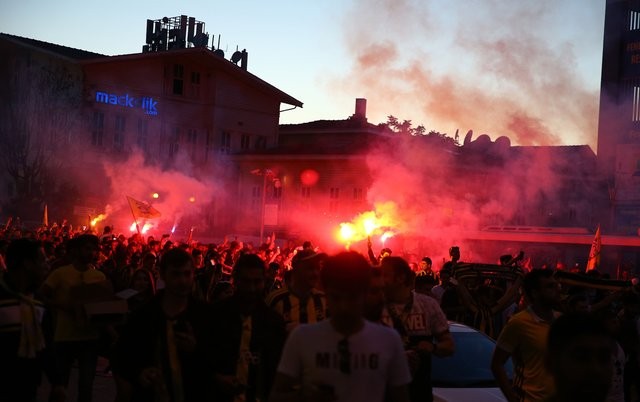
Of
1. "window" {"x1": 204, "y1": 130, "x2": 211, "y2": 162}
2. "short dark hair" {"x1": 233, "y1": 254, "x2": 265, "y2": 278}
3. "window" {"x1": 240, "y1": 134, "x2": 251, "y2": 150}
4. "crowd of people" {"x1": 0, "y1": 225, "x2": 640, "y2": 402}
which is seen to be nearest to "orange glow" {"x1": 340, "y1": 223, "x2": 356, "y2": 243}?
"crowd of people" {"x1": 0, "y1": 225, "x2": 640, "y2": 402}

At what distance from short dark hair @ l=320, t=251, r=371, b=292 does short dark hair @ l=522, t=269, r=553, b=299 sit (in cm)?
279

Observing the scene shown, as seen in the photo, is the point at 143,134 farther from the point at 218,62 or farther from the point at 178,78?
the point at 218,62

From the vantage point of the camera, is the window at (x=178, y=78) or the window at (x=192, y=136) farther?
the window at (x=192, y=136)

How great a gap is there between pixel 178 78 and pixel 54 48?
6307mm

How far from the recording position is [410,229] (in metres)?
32.1

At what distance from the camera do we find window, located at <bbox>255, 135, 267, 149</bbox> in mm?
52459

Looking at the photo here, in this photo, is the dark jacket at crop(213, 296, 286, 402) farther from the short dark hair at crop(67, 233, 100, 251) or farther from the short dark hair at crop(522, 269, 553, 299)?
the short dark hair at crop(67, 233, 100, 251)

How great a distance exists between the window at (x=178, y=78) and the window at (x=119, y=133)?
3.74 m

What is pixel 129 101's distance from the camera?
47250 mm

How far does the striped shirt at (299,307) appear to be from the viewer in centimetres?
671

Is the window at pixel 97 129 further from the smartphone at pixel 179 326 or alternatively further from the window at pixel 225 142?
the smartphone at pixel 179 326

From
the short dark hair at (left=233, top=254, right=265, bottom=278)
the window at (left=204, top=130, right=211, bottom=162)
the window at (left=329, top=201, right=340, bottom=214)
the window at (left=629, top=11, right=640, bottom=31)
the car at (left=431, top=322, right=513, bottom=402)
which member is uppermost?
the window at (left=629, top=11, right=640, bottom=31)

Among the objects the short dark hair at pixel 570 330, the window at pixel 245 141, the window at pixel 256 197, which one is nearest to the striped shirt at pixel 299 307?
the short dark hair at pixel 570 330

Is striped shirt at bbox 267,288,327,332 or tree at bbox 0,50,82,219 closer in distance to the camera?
striped shirt at bbox 267,288,327,332
